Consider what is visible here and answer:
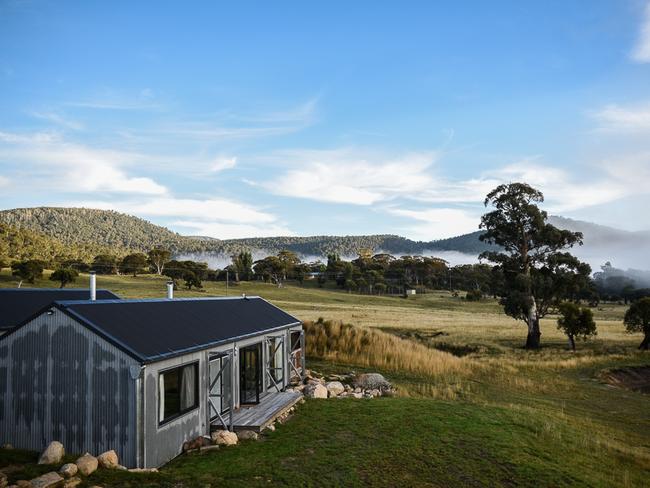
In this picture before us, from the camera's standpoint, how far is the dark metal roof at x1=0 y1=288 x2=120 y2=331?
17672 mm

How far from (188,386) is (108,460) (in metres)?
2.88

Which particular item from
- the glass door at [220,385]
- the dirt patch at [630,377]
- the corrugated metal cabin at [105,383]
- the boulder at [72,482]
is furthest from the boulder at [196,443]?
the dirt patch at [630,377]

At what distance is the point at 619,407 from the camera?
22156mm

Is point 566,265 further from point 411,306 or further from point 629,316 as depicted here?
point 411,306

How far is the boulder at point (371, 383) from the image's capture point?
22.0 meters

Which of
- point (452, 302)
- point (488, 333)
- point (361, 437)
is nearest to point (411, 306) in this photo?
point (452, 302)

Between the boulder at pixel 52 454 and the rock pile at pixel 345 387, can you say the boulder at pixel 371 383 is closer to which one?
the rock pile at pixel 345 387

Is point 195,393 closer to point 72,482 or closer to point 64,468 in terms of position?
point 64,468

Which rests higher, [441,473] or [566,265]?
[566,265]

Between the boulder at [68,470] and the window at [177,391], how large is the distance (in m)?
2.09

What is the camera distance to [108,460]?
10555mm

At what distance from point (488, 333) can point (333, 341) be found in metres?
22.2

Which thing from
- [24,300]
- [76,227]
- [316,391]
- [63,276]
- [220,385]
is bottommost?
[316,391]

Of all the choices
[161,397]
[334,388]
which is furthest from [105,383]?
[334,388]
